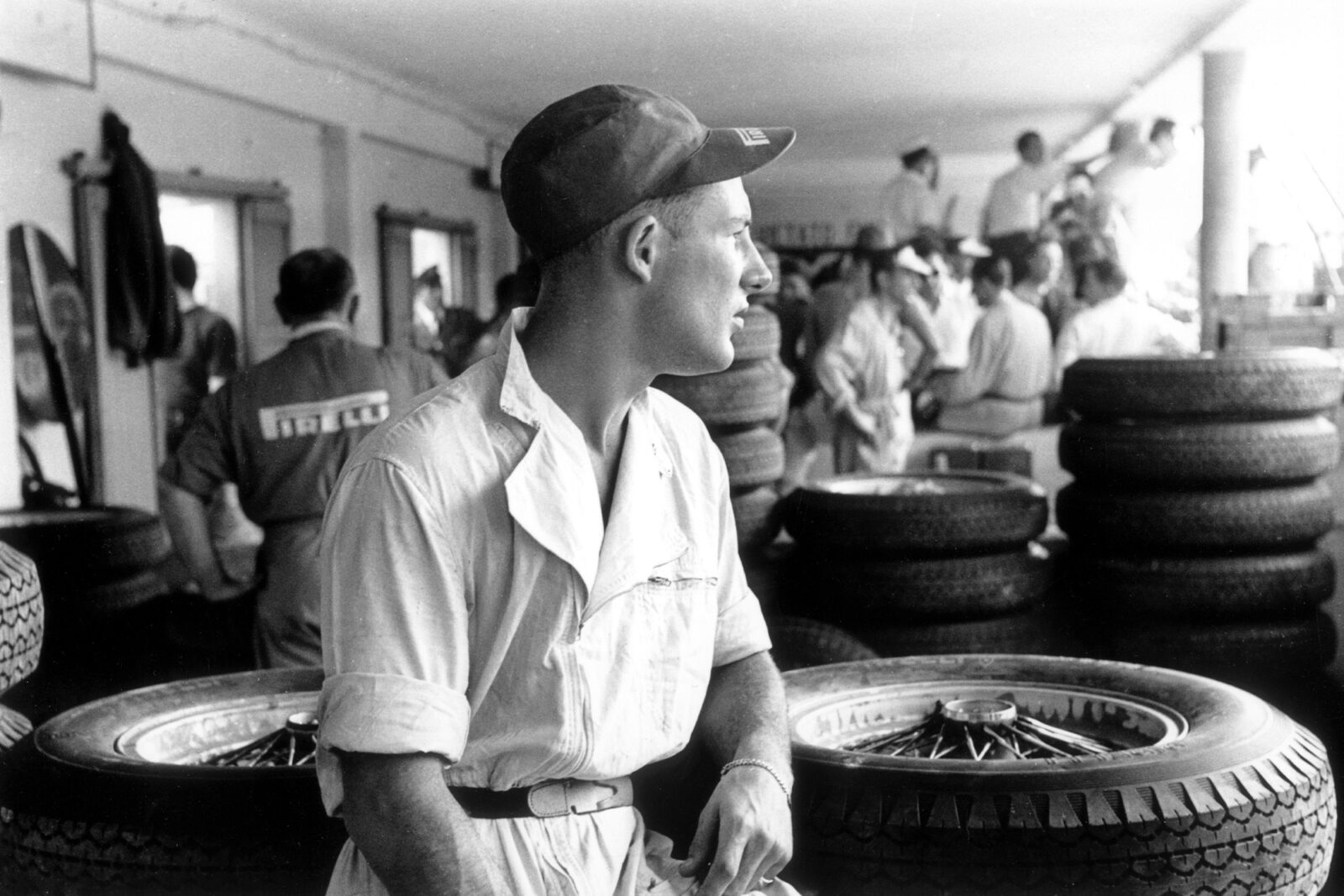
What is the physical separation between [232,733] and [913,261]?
7471 millimetres

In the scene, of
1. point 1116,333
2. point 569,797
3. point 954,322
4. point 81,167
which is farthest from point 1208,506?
point 954,322

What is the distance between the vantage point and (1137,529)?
402cm

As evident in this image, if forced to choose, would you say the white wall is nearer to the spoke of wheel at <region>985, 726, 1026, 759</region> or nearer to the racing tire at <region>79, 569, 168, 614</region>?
the racing tire at <region>79, 569, 168, 614</region>

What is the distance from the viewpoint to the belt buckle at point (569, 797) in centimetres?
140

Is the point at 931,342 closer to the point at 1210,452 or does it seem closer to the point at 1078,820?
the point at 1210,452

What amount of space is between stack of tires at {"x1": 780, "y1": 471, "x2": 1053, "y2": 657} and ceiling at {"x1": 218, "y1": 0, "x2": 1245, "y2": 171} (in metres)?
4.20

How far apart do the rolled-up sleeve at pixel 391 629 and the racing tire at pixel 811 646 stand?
8.00 feet

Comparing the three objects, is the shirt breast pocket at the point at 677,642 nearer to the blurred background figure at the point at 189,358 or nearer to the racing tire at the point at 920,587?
the racing tire at the point at 920,587

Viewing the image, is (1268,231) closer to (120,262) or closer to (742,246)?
(120,262)

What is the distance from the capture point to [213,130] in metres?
8.48

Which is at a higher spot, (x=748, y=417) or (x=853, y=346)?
(x=853, y=346)

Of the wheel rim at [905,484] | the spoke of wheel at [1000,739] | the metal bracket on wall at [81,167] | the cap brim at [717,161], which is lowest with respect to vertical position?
the spoke of wheel at [1000,739]

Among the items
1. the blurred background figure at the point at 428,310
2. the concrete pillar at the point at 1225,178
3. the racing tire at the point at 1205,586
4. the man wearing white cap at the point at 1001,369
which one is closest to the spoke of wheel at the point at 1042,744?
the racing tire at the point at 1205,586

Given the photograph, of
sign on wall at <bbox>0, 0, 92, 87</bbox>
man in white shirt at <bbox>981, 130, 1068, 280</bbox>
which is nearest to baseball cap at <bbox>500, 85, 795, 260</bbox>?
sign on wall at <bbox>0, 0, 92, 87</bbox>
